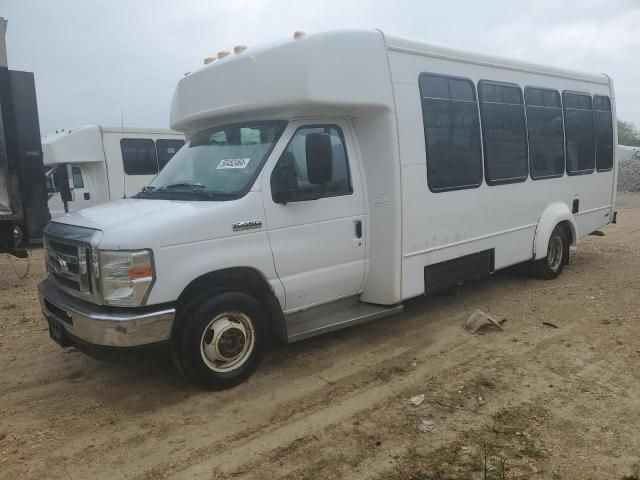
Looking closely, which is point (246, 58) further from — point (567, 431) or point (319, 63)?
point (567, 431)

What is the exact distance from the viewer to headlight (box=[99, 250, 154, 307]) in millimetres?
3828

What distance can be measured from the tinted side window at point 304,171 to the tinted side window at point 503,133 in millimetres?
2118

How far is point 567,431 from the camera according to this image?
3.63m

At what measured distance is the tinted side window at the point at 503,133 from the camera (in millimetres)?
6340

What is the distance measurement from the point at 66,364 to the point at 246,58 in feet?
10.9

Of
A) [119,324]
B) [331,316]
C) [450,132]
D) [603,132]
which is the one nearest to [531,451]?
[331,316]

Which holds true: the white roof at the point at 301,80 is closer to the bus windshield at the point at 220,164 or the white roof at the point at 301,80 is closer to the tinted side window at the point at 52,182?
the bus windshield at the point at 220,164

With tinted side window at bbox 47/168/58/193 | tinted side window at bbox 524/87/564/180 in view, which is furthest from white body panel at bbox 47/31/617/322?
tinted side window at bbox 47/168/58/193

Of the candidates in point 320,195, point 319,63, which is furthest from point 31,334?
point 319,63

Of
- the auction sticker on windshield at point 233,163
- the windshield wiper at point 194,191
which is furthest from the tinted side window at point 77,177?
the auction sticker on windshield at point 233,163

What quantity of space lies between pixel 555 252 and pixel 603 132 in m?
2.32

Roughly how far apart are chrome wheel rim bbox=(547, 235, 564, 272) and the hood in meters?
5.05

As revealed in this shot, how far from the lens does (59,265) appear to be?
14.4ft

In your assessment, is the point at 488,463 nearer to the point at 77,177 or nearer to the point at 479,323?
the point at 479,323
